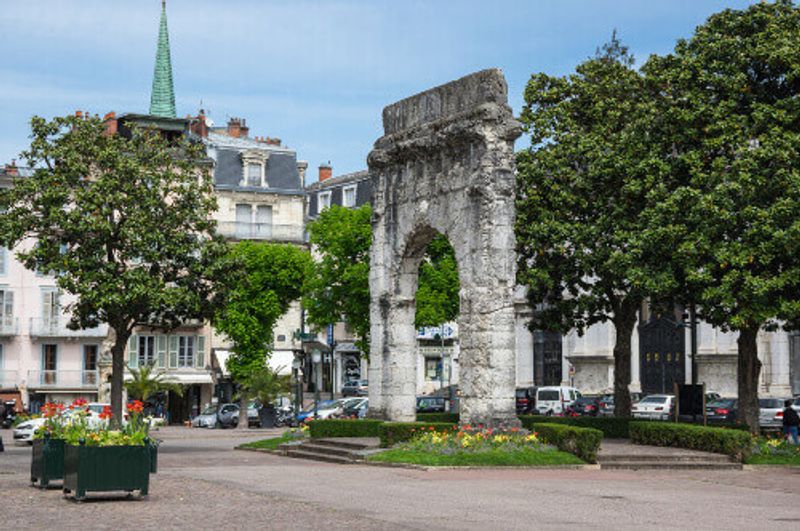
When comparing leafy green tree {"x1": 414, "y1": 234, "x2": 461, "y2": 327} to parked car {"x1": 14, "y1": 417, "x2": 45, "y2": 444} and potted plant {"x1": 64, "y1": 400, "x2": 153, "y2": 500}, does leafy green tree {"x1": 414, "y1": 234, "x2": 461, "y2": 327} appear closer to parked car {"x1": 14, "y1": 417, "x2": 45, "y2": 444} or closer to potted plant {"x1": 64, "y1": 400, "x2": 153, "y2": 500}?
parked car {"x1": 14, "y1": 417, "x2": 45, "y2": 444}

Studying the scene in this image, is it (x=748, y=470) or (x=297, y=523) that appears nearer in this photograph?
(x=297, y=523)

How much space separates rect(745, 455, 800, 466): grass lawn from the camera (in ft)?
92.2

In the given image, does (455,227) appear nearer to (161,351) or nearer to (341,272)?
(341,272)

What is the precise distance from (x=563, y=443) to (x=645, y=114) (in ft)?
36.4

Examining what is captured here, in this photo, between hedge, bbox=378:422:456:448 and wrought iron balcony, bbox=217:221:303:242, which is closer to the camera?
hedge, bbox=378:422:456:448

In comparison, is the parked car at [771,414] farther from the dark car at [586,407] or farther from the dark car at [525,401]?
the dark car at [525,401]

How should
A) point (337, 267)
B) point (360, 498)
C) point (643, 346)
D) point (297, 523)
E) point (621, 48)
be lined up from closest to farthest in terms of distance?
point (297, 523), point (360, 498), point (337, 267), point (643, 346), point (621, 48)

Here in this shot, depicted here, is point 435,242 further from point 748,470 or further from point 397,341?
point 748,470

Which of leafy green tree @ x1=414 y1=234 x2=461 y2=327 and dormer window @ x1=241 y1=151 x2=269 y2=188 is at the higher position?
dormer window @ x1=241 y1=151 x2=269 y2=188

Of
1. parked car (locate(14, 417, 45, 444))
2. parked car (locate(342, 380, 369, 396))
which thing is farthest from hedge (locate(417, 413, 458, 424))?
parked car (locate(342, 380, 369, 396))

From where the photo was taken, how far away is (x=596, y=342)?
6719 centimetres

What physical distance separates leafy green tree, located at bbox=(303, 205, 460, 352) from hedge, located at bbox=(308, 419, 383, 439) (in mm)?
15579

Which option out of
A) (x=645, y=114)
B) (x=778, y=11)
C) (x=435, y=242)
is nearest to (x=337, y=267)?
(x=435, y=242)

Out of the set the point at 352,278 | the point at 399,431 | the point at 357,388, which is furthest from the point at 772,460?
the point at 357,388
